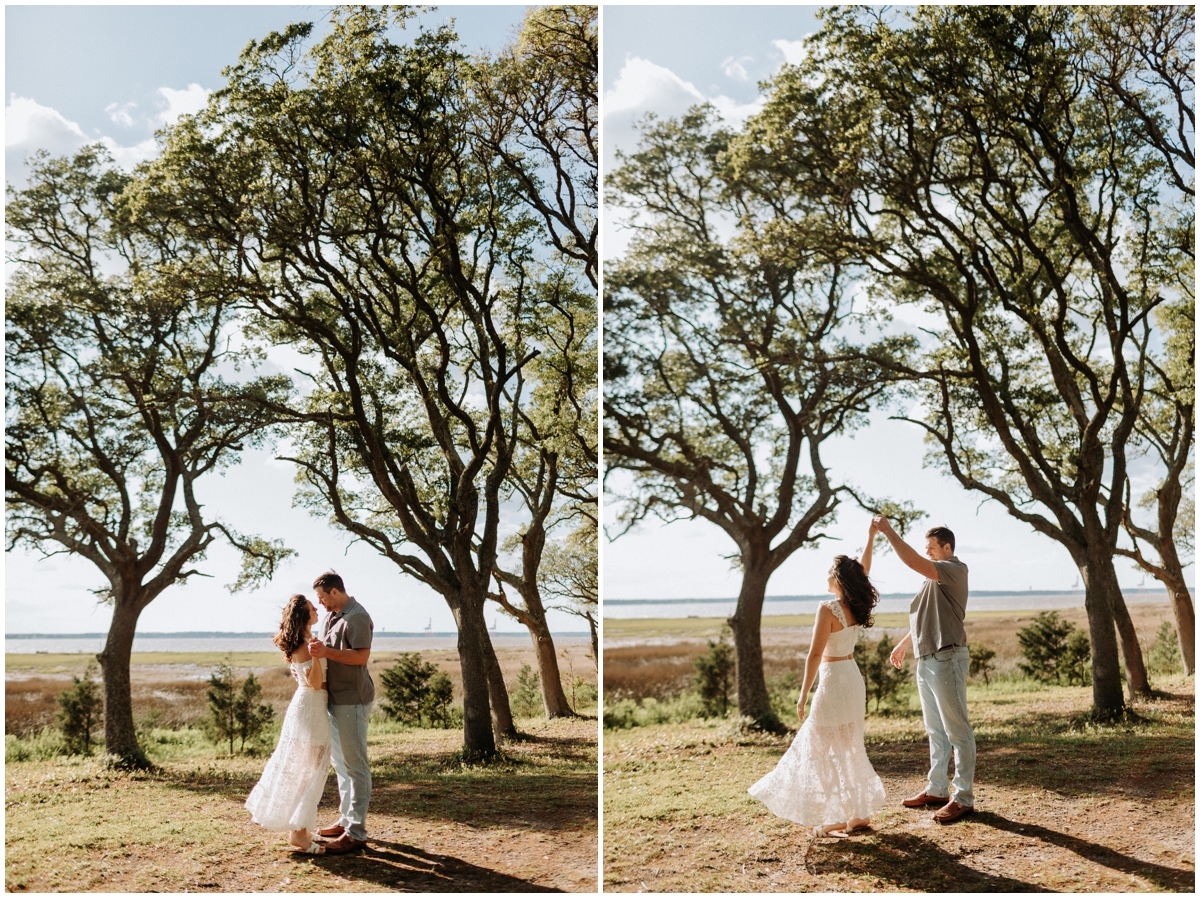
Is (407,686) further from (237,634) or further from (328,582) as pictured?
(328,582)

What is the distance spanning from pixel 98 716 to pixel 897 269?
7663 millimetres

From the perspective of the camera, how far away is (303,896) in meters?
3.58

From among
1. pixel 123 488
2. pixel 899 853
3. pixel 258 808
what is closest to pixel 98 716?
pixel 123 488

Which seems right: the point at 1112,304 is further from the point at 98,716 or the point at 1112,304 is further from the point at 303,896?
the point at 98,716

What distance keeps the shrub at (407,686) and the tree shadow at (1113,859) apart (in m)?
5.17

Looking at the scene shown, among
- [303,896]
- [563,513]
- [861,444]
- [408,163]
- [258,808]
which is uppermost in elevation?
[408,163]

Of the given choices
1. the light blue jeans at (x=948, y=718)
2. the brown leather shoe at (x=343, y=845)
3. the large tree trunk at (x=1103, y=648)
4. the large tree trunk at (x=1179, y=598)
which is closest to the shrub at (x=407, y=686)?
the brown leather shoe at (x=343, y=845)

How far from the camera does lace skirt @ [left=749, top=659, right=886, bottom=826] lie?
11.7 feet

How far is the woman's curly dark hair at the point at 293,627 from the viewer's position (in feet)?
12.5

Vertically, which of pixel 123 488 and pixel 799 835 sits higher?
pixel 123 488

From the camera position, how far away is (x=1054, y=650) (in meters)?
10.3

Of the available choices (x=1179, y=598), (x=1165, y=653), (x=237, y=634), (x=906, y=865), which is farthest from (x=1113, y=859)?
(x=1165, y=653)

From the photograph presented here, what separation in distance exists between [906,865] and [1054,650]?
328 inches

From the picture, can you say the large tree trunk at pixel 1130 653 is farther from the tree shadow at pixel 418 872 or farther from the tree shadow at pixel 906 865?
the tree shadow at pixel 418 872
